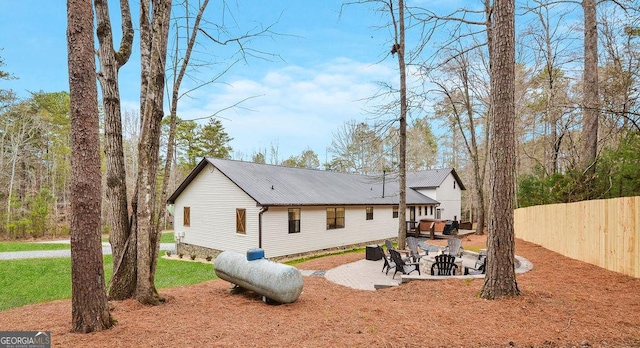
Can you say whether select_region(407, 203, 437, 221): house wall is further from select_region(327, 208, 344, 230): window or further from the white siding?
the white siding

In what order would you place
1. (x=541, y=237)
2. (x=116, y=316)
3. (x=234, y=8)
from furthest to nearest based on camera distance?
(x=541, y=237)
(x=234, y=8)
(x=116, y=316)

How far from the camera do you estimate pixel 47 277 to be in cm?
1155

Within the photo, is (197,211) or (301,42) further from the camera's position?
(197,211)

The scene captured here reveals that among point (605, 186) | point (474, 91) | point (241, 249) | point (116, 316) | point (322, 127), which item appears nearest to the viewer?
point (116, 316)

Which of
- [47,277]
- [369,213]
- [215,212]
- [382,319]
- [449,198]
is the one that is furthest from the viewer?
[449,198]

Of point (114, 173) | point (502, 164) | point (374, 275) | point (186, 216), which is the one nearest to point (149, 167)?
point (114, 173)

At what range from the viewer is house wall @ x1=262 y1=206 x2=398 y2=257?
573 inches

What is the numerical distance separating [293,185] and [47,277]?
10.4 m

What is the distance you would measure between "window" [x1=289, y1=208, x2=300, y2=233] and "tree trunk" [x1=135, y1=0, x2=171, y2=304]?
381 inches

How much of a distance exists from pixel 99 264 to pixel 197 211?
14.0 meters

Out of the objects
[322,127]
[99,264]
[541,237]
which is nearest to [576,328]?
[99,264]

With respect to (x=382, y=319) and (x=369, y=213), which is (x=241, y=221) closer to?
(x=369, y=213)

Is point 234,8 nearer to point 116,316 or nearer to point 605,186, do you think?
point 116,316

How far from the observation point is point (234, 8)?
270 inches
